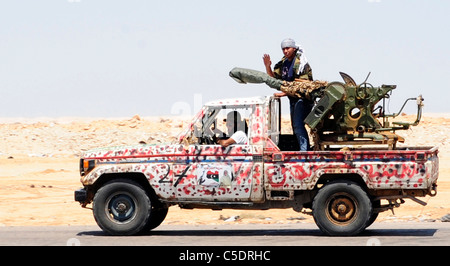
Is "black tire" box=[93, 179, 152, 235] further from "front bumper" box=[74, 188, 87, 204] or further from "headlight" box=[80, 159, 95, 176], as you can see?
"headlight" box=[80, 159, 95, 176]

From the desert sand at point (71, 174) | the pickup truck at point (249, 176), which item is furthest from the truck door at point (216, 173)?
the desert sand at point (71, 174)

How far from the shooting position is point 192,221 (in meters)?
19.1

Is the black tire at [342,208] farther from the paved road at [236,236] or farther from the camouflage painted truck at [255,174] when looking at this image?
the paved road at [236,236]

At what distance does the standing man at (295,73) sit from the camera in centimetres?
1478

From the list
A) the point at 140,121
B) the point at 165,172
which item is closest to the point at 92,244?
the point at 165,172

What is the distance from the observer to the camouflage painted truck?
14023 millimetres

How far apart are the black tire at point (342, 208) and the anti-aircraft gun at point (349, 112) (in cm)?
90

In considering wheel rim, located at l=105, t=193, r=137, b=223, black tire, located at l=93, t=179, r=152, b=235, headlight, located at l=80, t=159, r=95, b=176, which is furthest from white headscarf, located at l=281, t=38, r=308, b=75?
headlight, located at l=80, t=159, r=95, b=176

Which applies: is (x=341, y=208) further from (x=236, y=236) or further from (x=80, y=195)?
(x=80, y=195)

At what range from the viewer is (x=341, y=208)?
14.2 meters

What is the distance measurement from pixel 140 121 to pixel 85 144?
29.8 feet

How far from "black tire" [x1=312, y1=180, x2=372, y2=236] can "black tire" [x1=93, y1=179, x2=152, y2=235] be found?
2727 mm
